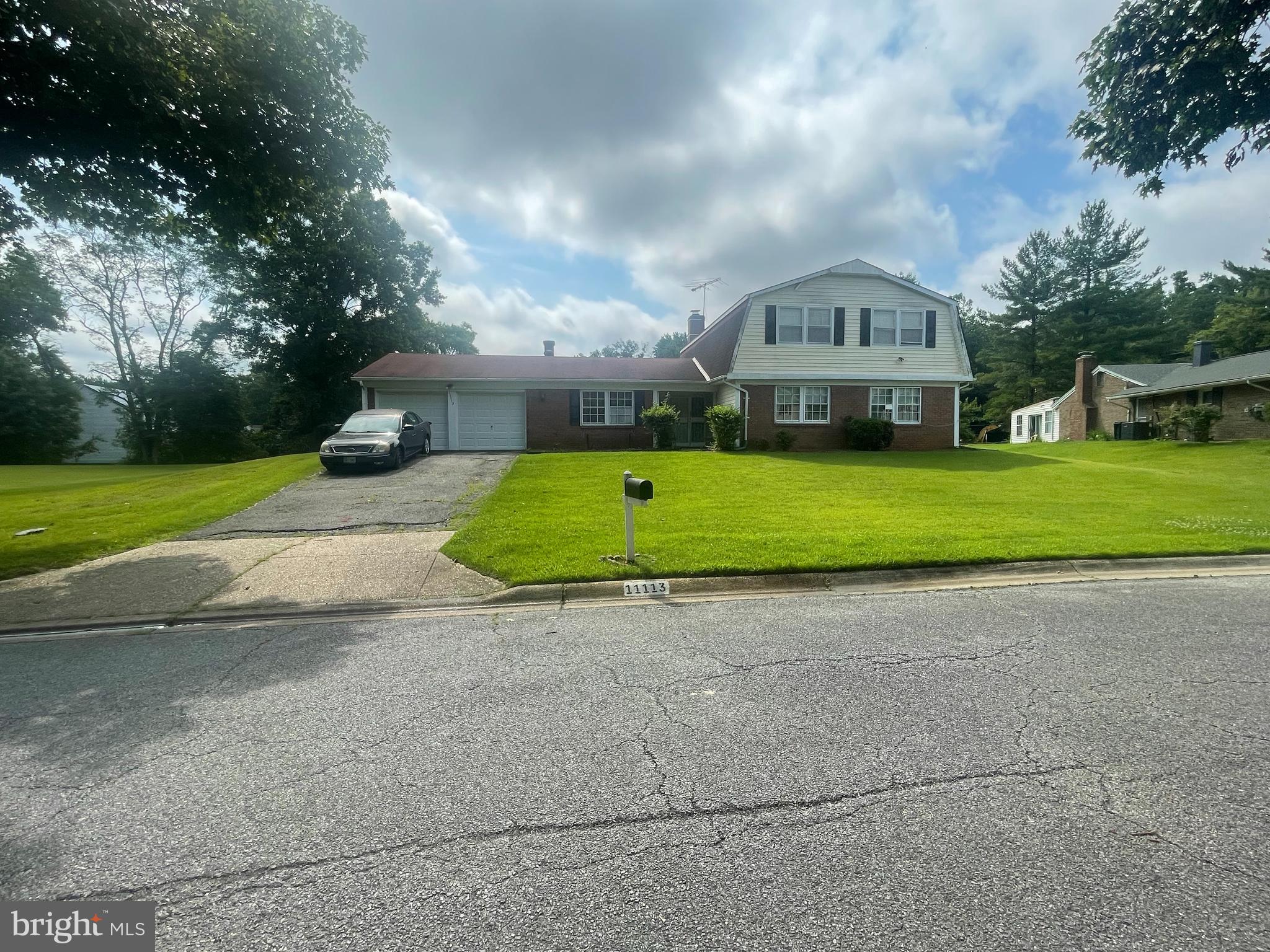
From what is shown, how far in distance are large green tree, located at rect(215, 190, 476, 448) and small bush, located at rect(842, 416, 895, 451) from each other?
27.8m

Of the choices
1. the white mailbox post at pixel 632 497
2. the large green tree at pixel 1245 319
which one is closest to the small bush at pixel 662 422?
the white mailbox post at pixel 632 497

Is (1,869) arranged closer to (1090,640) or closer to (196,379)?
(1090,640)

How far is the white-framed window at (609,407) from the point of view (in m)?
23.3

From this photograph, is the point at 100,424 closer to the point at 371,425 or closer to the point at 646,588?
Result: the point at 371,425

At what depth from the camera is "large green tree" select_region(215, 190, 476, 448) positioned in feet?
117

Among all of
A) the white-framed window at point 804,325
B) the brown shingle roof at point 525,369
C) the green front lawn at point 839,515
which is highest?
the white-framed window at point 804,325

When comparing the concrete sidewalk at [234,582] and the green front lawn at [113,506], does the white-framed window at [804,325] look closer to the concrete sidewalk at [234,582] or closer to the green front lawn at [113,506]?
the green front lawn at [113,506]

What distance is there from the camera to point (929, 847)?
2.37 meters

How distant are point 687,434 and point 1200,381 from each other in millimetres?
24713

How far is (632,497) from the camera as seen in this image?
278 inches

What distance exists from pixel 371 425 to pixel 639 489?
41.2 ft

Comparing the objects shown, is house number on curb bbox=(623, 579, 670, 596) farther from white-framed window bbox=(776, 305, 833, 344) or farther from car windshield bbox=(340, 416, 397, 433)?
white-framed window bbox=(776, 305, 833, 344)

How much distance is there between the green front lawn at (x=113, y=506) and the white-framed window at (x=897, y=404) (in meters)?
18.8

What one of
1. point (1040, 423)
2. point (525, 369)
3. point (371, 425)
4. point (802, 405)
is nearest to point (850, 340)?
point (802, 405)
